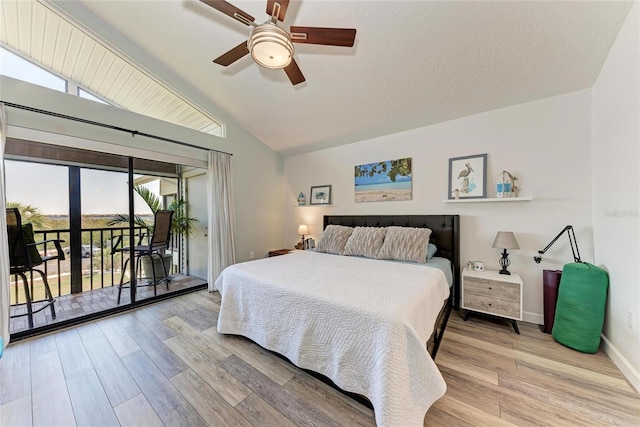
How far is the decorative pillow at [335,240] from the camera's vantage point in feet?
10.7

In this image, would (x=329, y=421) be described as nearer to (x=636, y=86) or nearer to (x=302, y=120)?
(x=636, y=86)

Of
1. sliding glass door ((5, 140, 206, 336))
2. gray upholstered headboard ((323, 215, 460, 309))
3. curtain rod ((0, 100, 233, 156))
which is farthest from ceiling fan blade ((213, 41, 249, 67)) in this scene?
gray upholstered headboard ((323, 215, 460, 309))

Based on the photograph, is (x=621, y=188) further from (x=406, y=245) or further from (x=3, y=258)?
(x=3, y=258)

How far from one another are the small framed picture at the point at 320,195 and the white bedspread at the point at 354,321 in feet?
6.09

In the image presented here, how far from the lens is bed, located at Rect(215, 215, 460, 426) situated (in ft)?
4.07

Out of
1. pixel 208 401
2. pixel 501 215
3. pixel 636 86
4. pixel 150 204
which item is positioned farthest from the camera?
pixel 150 204

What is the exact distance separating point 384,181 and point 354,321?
256cm

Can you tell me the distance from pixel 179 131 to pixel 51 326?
2.69 metres

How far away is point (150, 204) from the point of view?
141 inches

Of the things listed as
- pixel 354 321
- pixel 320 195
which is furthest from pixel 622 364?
pixel 320 195

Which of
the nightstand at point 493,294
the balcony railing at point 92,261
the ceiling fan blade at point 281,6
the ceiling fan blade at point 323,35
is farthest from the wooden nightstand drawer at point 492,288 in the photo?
the balcony railing at point 92,261

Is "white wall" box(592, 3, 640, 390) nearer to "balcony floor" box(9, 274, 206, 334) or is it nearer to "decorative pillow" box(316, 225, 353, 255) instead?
"decorative pillow" box(316, 225, 353, 255)

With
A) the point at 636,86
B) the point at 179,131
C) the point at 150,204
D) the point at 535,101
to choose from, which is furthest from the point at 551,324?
the point at 150,204

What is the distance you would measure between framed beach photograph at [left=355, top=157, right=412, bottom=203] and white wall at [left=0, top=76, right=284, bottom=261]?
1.87 metres
